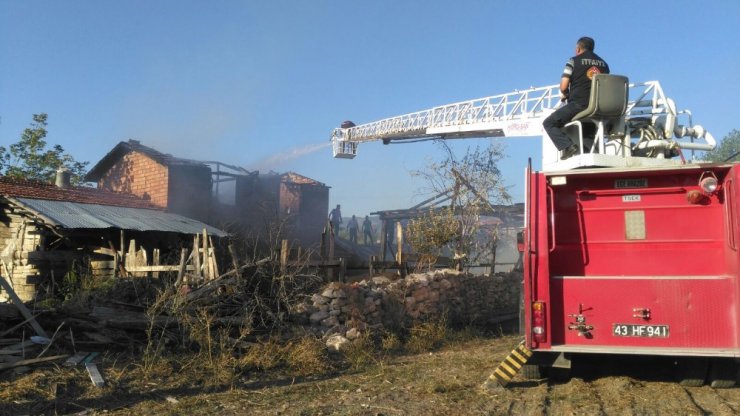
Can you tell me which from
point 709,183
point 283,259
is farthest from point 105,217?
point 709,183

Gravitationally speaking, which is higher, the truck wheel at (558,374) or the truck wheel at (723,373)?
the truck wheel at (723,373)

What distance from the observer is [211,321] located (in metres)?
8.52

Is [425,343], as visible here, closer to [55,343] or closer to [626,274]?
[626,274]

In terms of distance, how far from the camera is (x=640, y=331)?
6.43 metres

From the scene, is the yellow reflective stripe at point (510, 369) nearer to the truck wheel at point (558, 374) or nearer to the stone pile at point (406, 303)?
the truck wheel at point (558, 374)

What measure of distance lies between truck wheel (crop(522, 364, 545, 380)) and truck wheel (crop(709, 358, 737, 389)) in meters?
2.01

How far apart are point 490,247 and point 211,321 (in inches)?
480

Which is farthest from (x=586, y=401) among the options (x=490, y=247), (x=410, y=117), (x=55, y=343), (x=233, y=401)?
(x=410, y=117)

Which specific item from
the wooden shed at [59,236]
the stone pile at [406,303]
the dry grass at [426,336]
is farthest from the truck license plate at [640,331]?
the wooden shed at [59,236]

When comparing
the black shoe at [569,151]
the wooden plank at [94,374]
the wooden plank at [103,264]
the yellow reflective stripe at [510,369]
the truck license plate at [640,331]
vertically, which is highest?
the black shoe at [569,151]

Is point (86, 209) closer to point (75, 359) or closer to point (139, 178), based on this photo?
point (139, 178)

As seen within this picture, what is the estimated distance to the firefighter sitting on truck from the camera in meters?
7.63

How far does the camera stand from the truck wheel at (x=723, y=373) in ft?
22.2

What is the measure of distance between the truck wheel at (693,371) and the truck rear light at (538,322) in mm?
1952
